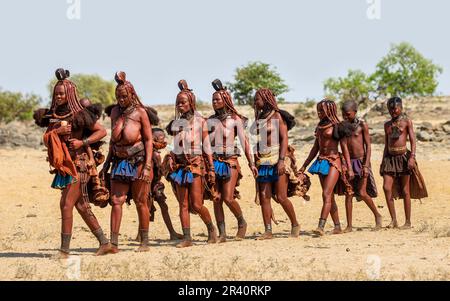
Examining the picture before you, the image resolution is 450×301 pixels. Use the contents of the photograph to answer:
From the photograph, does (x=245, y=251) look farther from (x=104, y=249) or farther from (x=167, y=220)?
(x=167, y=220)

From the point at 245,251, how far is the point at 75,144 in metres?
2.29

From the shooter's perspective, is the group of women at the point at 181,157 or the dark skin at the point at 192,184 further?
the dark skin at the point at 192,184

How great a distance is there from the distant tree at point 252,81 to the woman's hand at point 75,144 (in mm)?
40175

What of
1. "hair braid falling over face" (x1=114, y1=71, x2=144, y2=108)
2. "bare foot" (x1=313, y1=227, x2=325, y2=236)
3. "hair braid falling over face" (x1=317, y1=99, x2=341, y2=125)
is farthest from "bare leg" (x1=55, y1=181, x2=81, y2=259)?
"hair braid falling over face" (x1=317, y1=99, x2=341, y2=125)

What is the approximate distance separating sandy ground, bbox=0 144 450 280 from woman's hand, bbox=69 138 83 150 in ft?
4.03

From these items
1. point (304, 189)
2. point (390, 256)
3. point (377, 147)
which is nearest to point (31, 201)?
Result: point (304, 189)

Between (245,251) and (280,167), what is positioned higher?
(280,167)

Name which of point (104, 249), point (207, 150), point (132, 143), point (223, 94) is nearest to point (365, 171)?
point (223, 94)

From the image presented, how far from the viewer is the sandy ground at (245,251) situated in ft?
26.7

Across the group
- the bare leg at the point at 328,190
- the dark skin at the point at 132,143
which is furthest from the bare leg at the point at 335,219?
the dark skin at the point at 132,143

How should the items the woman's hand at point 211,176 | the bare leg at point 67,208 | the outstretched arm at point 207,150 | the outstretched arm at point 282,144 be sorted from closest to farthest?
the bare leg at point 67,208, the outstretched arm at point 207,150, the woman's hand at point 211,176, the outstretched arm at point 282,144

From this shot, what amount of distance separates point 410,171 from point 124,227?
15.6 ft

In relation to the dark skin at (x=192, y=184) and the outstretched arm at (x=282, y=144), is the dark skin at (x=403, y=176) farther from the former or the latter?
the dark skin at (x=192, y=184)

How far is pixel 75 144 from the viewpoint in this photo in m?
9.55
